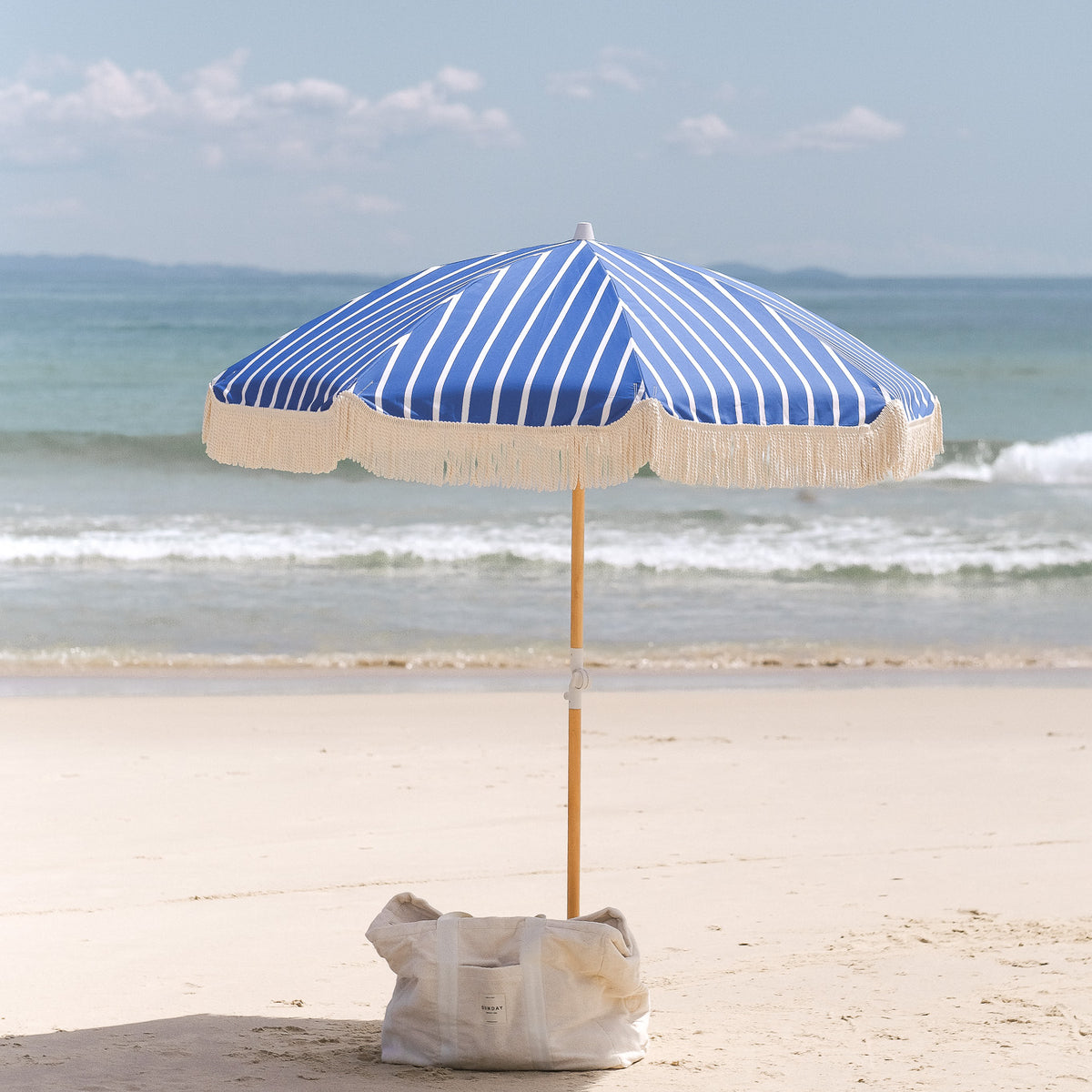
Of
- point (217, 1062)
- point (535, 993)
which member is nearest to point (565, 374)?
point (535, 993)

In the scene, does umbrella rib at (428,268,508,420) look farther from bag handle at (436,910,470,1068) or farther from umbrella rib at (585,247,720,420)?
bag handle at (436,910,470,1068)

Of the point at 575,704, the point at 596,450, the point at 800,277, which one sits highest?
the point at 800,277

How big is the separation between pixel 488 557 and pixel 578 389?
13589mm

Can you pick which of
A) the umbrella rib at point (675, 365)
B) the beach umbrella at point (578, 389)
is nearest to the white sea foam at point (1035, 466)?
the beach umbrella at point (578, 389)

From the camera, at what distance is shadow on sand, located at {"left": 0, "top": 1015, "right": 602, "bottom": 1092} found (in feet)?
11.9

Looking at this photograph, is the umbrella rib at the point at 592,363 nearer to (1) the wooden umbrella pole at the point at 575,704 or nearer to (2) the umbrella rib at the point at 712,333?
(2) the umbrella rib at the point at 712,333

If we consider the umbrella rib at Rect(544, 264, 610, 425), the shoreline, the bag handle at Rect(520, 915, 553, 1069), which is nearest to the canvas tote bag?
the bag handle at Rect(520, 915, 553, 1069)

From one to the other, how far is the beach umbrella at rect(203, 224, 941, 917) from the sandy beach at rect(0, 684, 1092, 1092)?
1.54 m

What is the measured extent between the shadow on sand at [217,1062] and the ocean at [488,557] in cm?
712

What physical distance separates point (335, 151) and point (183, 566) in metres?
36.7

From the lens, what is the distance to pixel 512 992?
3738 mm

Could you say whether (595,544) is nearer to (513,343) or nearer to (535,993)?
(535,993)

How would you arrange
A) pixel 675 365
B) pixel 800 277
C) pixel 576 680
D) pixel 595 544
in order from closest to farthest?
pixel 675 365
pixel 576 680
pixel 595 544
pixel 800 277

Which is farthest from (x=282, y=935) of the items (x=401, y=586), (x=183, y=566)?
(x=183, y=566)
